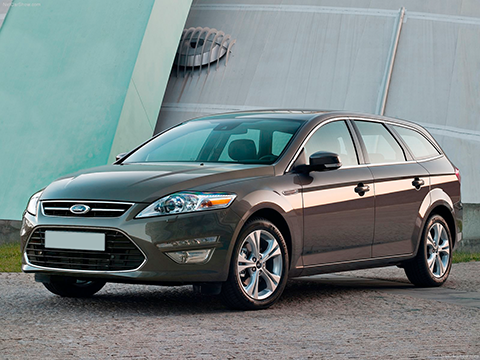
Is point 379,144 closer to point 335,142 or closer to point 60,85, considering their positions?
point 335,142

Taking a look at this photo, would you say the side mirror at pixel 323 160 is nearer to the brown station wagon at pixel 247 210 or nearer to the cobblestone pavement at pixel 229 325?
the brown station wagon at pixel 247 210

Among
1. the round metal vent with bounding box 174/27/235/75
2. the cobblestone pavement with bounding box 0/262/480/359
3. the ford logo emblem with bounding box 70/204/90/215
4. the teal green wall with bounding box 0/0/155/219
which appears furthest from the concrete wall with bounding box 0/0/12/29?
the ford logo emblem with bounding box 70/204/90/215

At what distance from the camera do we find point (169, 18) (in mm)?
17172

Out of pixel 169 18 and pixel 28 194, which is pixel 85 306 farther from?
pixel 169 18

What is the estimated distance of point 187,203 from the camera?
19.9 feet

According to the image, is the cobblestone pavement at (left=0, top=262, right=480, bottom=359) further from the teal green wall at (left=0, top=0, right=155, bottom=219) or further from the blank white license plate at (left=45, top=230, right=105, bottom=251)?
the teal green wall at (left=0, top=0, right=155, bottom=219)

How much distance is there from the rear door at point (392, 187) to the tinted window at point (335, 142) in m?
0.20

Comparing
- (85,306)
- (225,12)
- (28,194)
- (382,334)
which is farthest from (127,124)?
(382,334)

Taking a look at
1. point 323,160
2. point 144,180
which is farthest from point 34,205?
point 323,160

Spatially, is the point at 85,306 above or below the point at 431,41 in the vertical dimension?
below

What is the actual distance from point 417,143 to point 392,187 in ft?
3.70

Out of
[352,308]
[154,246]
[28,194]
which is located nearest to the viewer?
[154,246]

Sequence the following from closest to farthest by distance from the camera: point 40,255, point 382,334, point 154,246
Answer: point 382,334
point 154,246
point 40,255

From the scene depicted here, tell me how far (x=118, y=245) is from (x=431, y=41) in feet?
52.2
